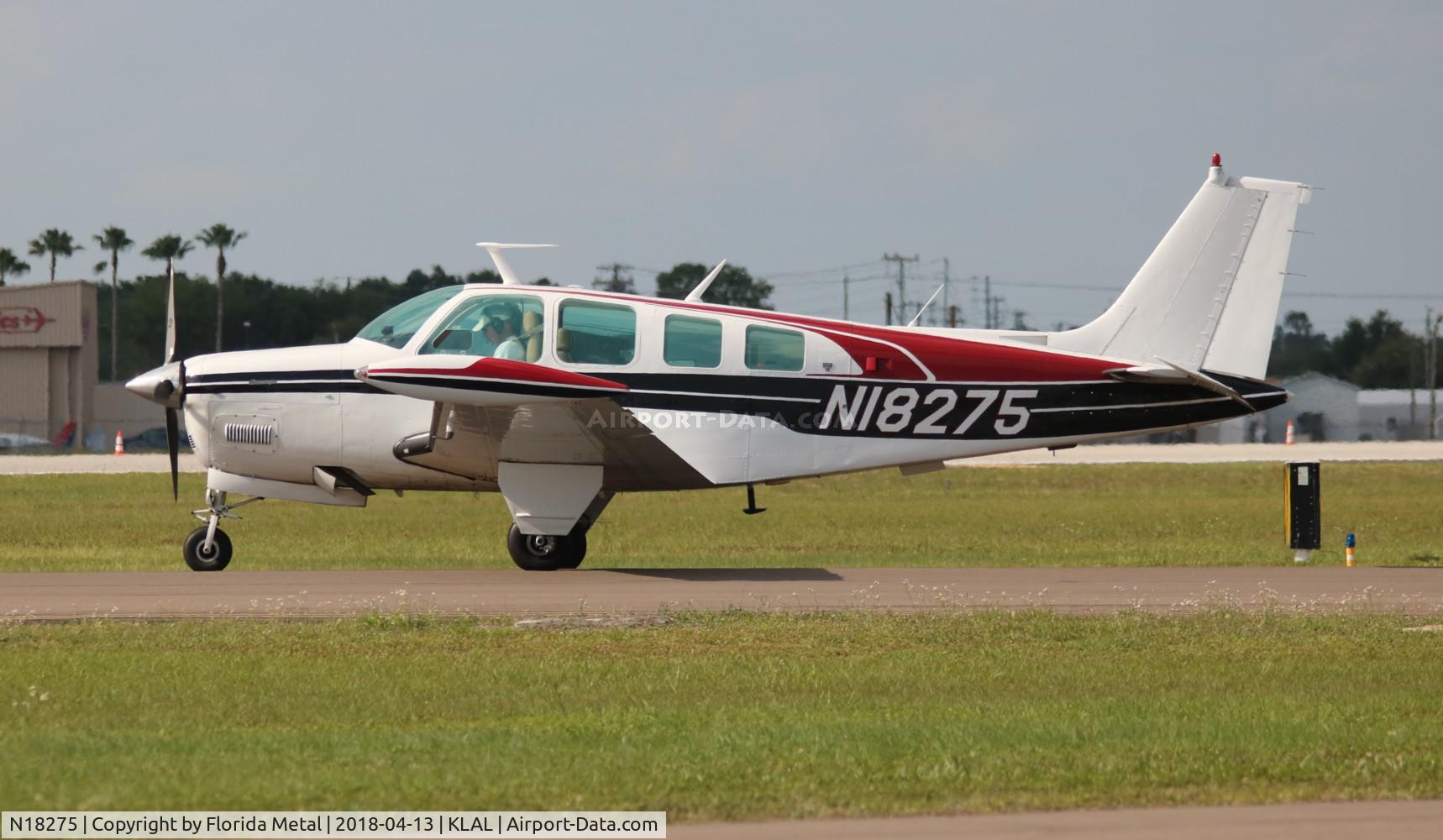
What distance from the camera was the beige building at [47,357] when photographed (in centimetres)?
7025

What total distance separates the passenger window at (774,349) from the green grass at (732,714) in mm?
4101

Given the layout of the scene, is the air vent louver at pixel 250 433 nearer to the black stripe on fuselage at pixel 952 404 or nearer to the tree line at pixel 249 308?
the black stripe on fuselage at pixel 952 404

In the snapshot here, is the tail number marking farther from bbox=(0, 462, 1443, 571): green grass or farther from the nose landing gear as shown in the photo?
the nose landing gear

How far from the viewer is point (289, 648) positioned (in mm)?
10508

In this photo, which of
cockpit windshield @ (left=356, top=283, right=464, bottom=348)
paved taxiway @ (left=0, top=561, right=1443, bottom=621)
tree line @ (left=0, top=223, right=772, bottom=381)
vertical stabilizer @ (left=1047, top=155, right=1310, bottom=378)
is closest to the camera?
paved taxiway @ (left=0, top=561, right=1443, bottom=621)

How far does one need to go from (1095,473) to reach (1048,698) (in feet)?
108

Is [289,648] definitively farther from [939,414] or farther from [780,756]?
[939,414]

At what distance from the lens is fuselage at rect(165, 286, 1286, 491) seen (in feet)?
50.4

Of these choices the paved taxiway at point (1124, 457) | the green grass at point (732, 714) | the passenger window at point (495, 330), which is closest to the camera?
the green grass at point (732, 714)

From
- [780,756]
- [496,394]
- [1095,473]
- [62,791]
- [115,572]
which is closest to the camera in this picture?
[62,791]

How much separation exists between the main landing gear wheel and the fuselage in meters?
0.69

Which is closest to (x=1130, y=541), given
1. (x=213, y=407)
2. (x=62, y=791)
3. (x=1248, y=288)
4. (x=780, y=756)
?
(x=1248, y=288)
